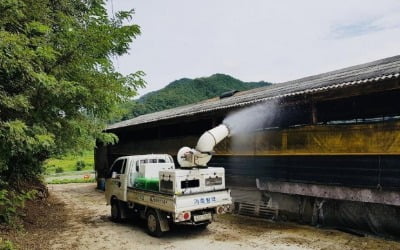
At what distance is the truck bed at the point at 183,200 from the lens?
9383mm

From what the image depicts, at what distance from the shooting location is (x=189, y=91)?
73125 mm

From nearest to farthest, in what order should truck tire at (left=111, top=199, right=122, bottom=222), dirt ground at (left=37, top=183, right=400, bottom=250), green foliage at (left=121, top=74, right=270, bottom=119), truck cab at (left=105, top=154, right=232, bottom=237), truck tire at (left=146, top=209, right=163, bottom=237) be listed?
dirt ground at (left=37, top=183, right=400, bottom=250) < truck cab at (left=105, top=154, right=232, bottom=237) < truck tire at (left=146, top=209, right=163, bottom=237) < truck tire at (left=111, top=199, right=122, bottom=222) < green foliage at (left=121, top=74, right=270, bottom=119)

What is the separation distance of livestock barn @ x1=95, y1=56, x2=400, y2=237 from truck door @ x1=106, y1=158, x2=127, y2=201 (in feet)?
13.0

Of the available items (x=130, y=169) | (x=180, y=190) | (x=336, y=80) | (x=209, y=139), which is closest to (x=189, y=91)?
(x=130, y=169)

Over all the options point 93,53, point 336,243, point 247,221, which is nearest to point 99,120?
point 93,53

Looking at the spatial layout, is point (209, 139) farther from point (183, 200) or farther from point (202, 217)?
point (202, 217)

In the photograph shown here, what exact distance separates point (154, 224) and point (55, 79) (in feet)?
16.9

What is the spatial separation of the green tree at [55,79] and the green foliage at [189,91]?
51986 millimetres

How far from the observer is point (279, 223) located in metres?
11.5

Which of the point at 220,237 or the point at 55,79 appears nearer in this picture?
the point at 55,79

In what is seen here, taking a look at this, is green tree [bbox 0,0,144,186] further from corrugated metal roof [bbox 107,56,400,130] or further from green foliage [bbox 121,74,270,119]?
green foliage [bbox 121,74,270,119]

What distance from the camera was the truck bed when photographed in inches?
369

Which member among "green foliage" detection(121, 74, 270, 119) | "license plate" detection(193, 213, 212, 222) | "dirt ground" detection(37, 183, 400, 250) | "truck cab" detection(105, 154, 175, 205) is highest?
"green foliage" detection(121, 74, 270, 119)

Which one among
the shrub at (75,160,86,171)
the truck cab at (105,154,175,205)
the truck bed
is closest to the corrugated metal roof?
the truck cab at (105,154,175,205)
